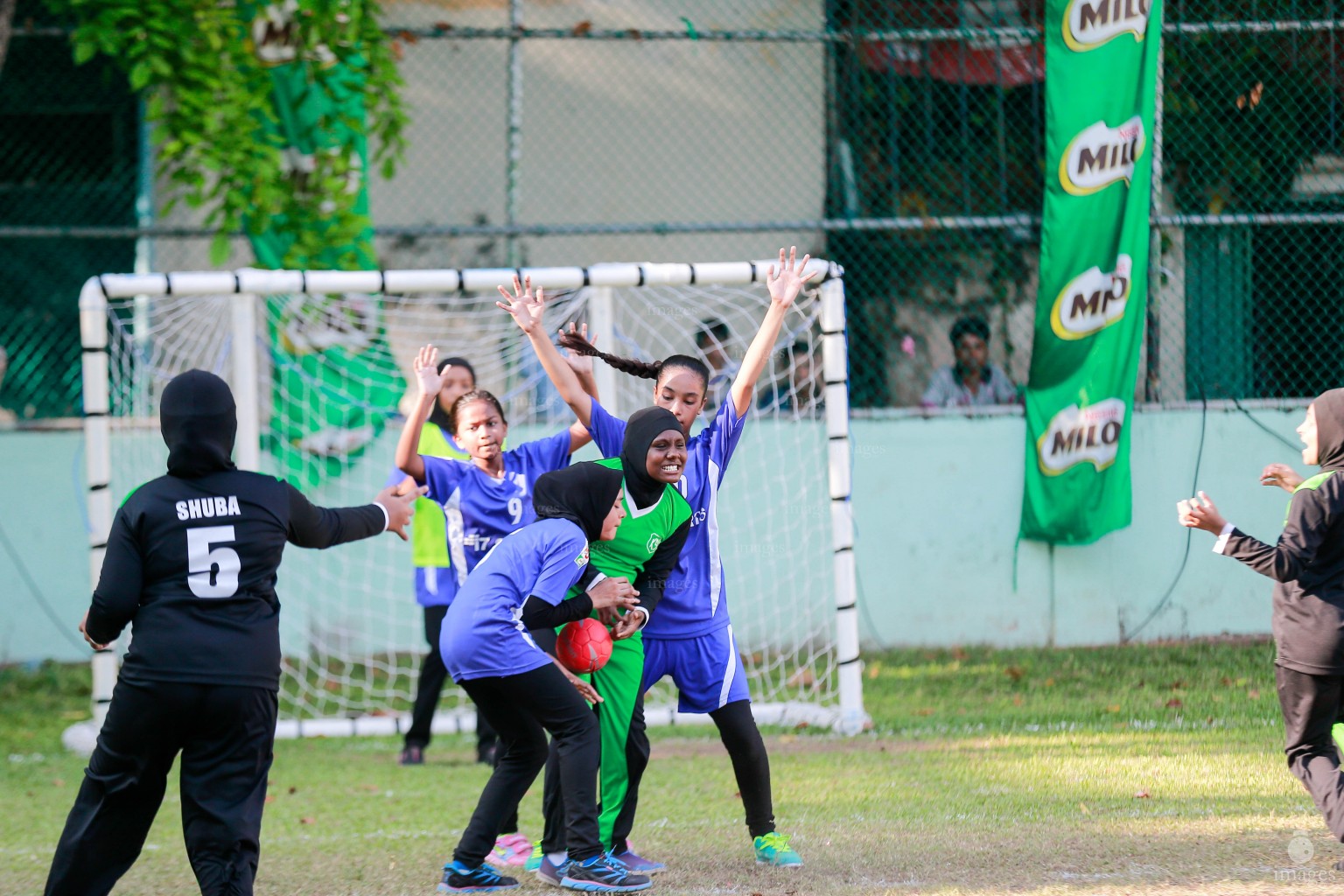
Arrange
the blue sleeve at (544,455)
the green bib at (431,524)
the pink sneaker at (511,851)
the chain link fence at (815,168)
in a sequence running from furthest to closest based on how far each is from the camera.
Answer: the chain link fence at (815,168), the green bib at (431,524), the blue sleeve at (544,455), the pink sneaker at (511,851)

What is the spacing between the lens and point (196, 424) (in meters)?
3.93

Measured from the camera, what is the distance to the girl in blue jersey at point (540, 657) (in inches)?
173

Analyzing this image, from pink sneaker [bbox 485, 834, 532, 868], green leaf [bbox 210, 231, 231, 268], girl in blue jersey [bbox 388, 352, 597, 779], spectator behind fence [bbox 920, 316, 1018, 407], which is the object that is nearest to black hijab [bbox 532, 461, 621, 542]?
pink sneaker [bbox 485, 834, 532, 868]

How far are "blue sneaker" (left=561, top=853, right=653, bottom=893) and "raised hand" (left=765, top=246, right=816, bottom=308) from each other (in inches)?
82.4

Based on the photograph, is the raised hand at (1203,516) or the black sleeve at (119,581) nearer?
the black sleeve at (119,581)

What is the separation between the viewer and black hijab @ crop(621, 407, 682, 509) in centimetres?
455

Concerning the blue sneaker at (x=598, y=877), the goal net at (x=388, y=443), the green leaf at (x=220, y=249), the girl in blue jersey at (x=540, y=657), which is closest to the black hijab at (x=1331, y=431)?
the girl in blue jersey at (x=540, y=657)

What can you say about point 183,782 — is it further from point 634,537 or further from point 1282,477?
point 1282,477

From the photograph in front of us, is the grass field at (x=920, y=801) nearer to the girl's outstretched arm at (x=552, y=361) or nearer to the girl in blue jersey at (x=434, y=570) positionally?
the girl in blue jersey at (x=434, y=570)

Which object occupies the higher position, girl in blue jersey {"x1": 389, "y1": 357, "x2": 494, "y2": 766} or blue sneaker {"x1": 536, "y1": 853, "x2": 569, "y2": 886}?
girl in blue jersey {"x1": 389, "y1": 357, "x2": 494, "y2": 766}

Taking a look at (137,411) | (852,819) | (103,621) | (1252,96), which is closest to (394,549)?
(137,411)

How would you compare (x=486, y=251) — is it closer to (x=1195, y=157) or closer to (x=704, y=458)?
(x=1195, y=157)

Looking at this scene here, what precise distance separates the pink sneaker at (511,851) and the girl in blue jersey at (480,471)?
114 centimetres

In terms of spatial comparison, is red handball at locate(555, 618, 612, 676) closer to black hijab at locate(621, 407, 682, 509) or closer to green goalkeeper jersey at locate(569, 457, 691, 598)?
green goalkeeper jersey at locate(569, 457, 691, 598)
